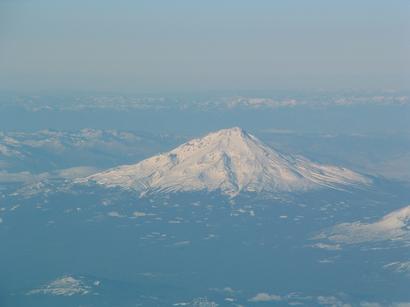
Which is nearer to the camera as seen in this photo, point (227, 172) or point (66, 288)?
point (66, 288)

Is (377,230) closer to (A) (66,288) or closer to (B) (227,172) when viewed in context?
(B) (227,172)

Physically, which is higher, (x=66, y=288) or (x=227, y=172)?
(x=227, y=172)

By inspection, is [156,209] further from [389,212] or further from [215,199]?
[389,212]

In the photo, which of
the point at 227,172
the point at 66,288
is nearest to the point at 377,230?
the point at 227,172

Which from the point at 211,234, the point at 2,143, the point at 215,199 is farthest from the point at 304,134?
the point at 211,234

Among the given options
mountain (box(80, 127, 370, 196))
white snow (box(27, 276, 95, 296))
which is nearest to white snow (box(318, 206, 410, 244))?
mountain (box(80, 127, 370, 196))

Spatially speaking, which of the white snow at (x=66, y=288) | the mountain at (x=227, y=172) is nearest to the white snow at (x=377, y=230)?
the mountain at (x=227, y=172)

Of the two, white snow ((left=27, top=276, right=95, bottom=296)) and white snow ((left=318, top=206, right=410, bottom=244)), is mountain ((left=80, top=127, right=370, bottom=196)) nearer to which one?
white snow ((left=318, top=206, right=410, bottom=244))

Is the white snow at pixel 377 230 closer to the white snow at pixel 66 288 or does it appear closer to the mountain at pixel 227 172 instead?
the mountain at pixel 227 172

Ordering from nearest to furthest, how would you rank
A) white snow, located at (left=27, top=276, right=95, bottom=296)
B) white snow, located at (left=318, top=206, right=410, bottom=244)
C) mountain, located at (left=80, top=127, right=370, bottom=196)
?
white snow, located at (left=27, top=276, right=95, bottom=296) < white snow, located at (left=318, top=206, right=410, bottom=244) < mountain, located at (left=80, top=127, right=370, bottom=196)
